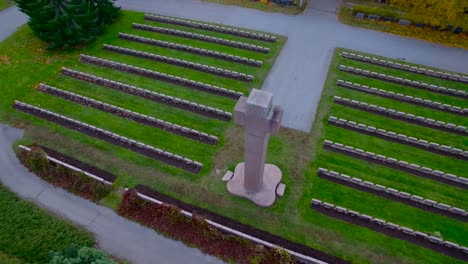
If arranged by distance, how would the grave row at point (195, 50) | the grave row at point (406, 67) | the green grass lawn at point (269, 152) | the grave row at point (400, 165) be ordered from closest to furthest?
the green grass lawn at point (269, 152)
the grave row at point (400, 165)
the grave row at point (406, 67)
the grave row at point (195, 50)

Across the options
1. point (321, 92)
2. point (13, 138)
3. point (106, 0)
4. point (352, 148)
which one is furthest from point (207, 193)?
point (106, 0)

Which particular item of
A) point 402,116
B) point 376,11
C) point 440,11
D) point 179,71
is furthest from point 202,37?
point 440,11

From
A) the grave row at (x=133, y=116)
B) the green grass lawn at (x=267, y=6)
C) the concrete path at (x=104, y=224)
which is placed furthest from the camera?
the green grass lawn at (x=267, y=6)

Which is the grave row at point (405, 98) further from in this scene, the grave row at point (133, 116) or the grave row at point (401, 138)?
the grave row at point (133, 116)

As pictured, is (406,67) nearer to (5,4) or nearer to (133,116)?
(133,116)

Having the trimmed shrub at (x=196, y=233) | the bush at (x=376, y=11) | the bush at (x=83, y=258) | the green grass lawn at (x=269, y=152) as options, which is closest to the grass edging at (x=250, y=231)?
the green grass lawn at (x=269, y=152)

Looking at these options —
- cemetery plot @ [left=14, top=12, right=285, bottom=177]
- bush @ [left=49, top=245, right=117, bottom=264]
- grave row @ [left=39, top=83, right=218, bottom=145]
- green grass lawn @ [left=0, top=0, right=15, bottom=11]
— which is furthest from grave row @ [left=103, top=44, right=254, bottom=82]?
bush @ [left=49, top=245, right=117, bottom=264]
